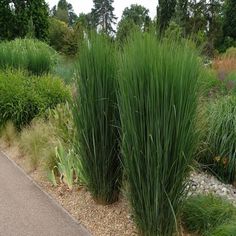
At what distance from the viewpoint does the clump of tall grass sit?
5.17 metres

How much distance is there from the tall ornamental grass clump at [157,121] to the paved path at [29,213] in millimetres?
982

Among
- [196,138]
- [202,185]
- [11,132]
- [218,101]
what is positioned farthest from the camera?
[11,132]

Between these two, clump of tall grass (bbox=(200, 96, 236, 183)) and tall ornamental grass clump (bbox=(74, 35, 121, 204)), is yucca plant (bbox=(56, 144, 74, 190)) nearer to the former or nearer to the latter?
tall ornamental grass clump (bbox=(74, 35, 121, 204))

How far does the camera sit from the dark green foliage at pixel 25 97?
295 inches

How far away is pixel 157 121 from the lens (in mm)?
2904

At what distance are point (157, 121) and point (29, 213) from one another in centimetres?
202

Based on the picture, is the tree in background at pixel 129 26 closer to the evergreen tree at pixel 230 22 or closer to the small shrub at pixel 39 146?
the small shrub at pixel 39 146

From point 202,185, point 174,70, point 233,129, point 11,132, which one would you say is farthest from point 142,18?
point 11,132

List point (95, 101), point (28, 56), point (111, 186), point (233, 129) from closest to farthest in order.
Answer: point (95, 101), point (111, 186), point (233, 129), point (28, 56)

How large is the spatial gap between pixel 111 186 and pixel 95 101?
88 cm

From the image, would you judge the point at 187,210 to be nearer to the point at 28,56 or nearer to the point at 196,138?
the point at 196,138

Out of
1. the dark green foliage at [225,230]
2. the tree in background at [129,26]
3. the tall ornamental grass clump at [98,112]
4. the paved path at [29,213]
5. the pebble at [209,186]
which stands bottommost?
the paved path at [29,213]

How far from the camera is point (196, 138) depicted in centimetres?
318

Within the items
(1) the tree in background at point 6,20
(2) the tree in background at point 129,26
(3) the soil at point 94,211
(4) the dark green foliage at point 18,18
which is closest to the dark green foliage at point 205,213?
(3) the soil at point 94,211
